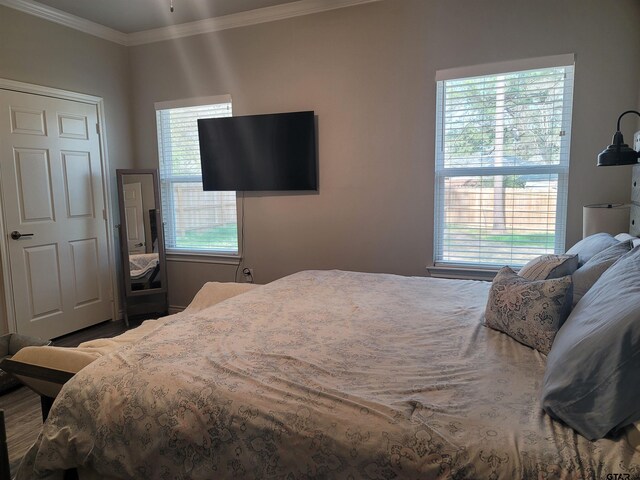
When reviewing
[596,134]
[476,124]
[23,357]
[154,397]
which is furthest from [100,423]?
[596,134]

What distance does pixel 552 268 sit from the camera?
73.9 inches

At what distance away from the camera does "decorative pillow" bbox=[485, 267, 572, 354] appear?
1.55 m

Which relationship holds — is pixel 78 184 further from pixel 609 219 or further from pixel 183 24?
pixel 609 219

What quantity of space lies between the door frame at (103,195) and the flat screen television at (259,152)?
3.29ft

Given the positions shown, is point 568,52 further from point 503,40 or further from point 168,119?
point 168,119

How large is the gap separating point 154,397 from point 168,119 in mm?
3655

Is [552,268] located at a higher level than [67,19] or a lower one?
lower

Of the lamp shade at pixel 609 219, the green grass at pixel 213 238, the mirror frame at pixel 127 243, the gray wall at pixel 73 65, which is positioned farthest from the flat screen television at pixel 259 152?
the lamp shade at pixel 609 219

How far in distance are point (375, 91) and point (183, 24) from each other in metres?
2.04

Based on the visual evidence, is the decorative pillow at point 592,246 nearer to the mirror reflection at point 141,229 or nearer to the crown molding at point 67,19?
the mirror reflection at point 141,229

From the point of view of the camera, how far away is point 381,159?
3.54 metres

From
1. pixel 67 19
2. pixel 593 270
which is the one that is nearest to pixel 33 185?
pixel 67 19

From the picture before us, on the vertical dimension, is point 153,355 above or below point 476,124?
below

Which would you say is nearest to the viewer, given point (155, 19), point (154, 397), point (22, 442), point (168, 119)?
point (154, 397)
